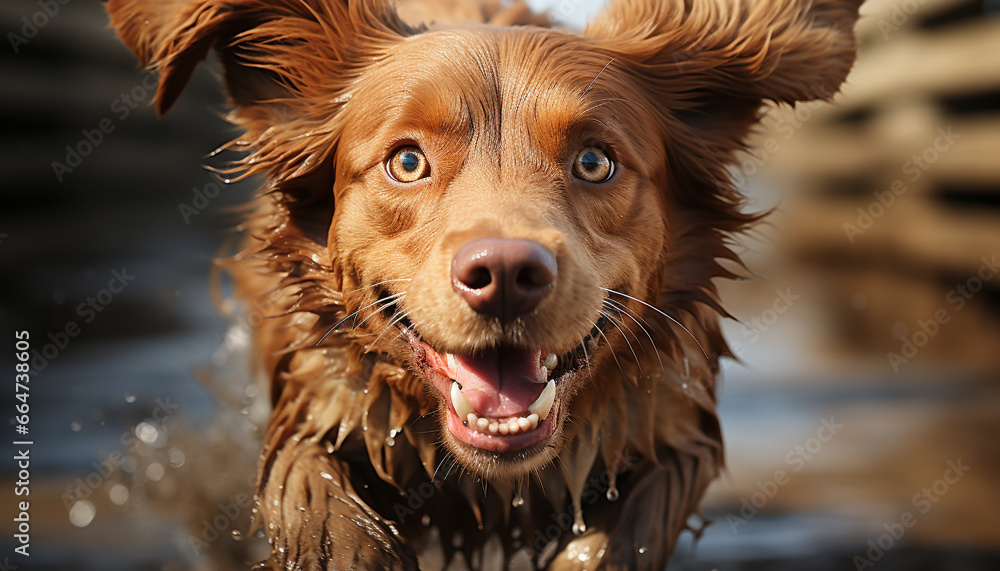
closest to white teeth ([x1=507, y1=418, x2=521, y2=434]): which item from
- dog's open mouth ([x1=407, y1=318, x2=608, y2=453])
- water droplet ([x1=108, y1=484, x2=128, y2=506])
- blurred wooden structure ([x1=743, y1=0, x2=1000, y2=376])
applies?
dog's open mouth ([x1=407, y1=318, x2=608, y2=453])

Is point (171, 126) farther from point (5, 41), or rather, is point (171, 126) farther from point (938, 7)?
point (938, 7)

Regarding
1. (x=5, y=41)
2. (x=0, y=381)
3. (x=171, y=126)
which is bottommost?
(x=171, y=126)

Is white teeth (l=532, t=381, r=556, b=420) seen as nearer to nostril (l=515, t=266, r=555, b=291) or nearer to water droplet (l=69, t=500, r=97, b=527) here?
nostril (l=515, t=266, r=555, b=291)

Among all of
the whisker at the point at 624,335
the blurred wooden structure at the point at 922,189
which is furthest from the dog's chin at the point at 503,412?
the blurred wooden structure at the point at 922,189

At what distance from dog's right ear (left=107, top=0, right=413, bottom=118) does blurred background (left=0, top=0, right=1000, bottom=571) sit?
4.15 ft

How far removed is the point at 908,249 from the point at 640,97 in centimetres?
668

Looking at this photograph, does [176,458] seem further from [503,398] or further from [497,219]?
[497,219]

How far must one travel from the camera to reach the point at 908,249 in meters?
8.80

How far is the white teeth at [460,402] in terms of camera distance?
98.0 inches

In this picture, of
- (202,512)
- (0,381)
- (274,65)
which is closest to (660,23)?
(274,65)

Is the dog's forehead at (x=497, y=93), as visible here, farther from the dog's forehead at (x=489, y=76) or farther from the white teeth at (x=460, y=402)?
the white teeth at (x=460, y=402)

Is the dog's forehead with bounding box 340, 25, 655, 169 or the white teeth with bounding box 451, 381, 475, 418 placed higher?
the dog's forehead with bounding box 340, 25, 655, 169

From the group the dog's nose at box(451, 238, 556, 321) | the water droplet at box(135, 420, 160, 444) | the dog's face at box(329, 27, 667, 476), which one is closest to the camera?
the dog's nose at box(451, 238, 556, 321)

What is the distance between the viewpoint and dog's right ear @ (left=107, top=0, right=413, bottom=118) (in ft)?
9.70
